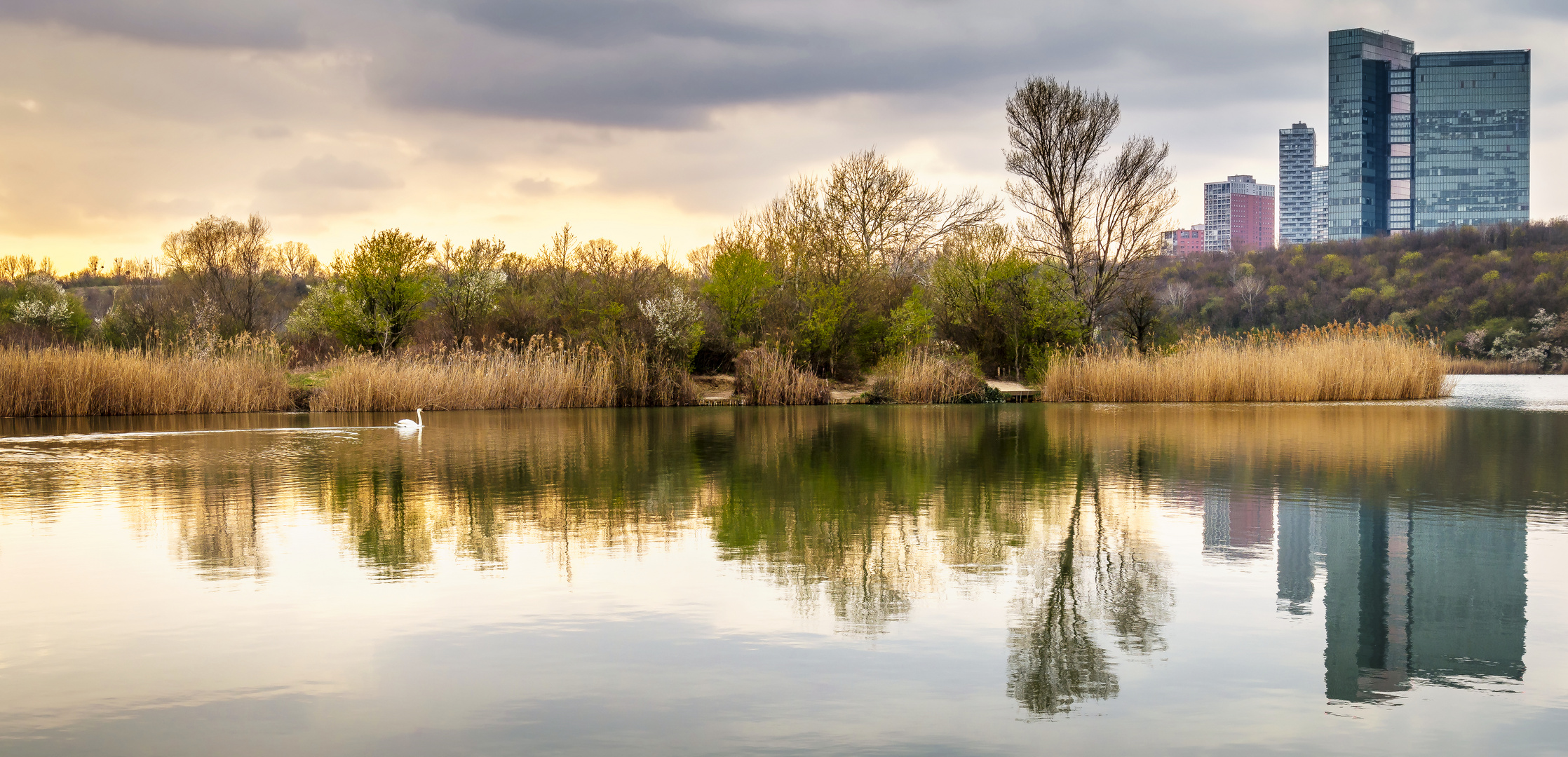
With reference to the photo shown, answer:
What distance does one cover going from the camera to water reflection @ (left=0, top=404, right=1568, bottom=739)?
4.33 metres

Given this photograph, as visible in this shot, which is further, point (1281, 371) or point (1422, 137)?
point (1422, 137)

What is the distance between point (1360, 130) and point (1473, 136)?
1612 centimetres

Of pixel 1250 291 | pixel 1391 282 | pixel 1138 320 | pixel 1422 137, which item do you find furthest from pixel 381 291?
pixel 1422 137

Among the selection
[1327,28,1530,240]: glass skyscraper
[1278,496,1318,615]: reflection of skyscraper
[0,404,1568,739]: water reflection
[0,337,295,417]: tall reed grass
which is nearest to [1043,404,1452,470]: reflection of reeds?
[0,404,1568,739]: water reflection

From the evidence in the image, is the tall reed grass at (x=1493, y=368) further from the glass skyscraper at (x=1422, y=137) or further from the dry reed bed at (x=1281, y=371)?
the glass skyscraper at (x=1422, y=137)

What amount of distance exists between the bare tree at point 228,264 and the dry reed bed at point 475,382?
861 inches

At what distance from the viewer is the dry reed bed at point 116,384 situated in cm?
2016

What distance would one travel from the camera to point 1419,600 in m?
4.73

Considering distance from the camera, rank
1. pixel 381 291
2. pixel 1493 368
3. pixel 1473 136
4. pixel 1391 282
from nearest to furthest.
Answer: pixel 381 291 < pixel 1493 368 < pixel 1391 282 < pixel 1473 136

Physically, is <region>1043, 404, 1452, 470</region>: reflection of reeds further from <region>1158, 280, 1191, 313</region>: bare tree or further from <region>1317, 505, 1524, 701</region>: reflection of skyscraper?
<region>1158, 280, 1191, 313</region>: bare tree

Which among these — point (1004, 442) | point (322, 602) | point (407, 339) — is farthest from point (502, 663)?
point (407, 339)

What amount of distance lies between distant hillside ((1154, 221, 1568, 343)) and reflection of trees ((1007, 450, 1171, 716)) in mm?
54869

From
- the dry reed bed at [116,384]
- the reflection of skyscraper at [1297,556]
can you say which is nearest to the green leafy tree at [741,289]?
the dry reed bed at [116,384]

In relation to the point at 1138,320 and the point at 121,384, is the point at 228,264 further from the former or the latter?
the point at 1138,320
